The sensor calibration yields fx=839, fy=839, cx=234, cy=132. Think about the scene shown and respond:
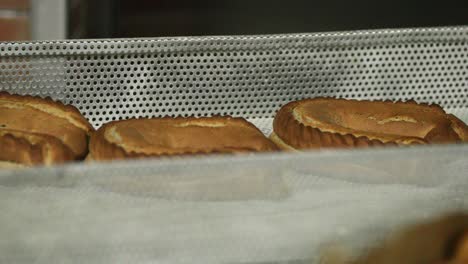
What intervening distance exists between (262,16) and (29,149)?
7.88 feet

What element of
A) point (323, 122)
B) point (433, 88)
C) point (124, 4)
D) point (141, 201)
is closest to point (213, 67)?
point (323, 122)

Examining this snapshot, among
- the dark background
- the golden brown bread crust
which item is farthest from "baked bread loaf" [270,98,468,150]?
the dark background

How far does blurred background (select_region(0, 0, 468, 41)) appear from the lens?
3.30m

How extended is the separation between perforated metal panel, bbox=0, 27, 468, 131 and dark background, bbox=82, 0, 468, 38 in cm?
190

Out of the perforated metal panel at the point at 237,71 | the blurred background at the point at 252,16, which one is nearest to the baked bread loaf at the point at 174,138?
the perforated metal panel at the point at 237,71

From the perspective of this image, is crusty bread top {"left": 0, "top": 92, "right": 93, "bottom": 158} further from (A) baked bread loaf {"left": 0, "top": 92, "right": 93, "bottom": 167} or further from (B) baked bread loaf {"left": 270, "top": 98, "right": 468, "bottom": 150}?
(B) baked bread loaf {"left": 270, "top": 98, "right": 468, "bottom": 150}

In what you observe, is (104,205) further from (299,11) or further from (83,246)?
(299,11)

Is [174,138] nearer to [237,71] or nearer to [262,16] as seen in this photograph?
[237,71]

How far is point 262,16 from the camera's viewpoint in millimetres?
3473

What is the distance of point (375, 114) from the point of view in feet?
4.44

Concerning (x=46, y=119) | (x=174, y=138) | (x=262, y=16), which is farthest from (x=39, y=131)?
(x=262, y=16)

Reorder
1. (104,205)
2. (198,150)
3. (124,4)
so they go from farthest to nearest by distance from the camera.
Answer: (124,4) → (198,150) → (104,205)

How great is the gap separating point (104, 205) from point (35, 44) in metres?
0.52

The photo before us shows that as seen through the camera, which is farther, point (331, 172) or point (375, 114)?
point (375, 114)
